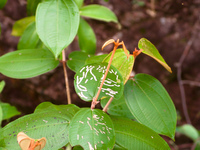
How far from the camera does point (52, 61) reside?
68 centimetres

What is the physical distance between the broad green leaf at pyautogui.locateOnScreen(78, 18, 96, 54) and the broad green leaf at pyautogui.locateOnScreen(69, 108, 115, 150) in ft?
1.70

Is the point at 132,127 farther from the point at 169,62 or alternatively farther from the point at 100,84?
the point at 169,62

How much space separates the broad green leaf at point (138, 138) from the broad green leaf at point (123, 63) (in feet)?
0.43

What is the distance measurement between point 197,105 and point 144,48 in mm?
1687

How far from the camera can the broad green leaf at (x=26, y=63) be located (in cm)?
63

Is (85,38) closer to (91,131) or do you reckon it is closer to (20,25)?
(20,25)

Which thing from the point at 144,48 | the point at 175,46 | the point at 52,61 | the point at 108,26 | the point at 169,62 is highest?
the point at 144,48

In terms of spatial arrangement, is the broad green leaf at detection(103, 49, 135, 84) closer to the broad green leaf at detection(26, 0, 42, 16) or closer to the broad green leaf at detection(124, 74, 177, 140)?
the broad green leaf at detection(124, 74, 177, 140)

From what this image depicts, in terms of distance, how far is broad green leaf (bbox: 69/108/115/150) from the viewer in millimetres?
410

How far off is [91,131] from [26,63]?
14.5 inches

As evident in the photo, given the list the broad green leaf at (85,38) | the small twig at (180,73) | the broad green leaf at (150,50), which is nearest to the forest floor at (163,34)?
the small twig at (180,73)

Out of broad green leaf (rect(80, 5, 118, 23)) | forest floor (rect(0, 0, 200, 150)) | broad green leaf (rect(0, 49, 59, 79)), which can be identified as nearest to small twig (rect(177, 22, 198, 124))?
forest floor (rect(0, 0, 200, 150))

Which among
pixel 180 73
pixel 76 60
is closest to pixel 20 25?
pixel 76 60

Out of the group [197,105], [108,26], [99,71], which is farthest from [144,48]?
[197,105]
